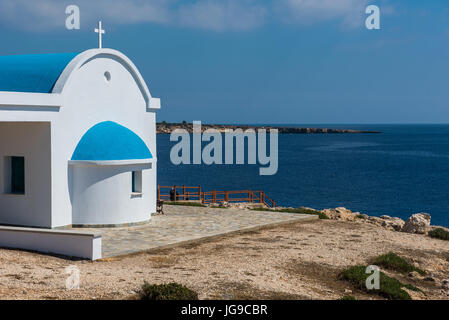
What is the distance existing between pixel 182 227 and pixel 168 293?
9.05 meters

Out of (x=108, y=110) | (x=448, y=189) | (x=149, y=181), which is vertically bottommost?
(x=448, y=189)

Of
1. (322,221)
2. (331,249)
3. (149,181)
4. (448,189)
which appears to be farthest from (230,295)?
(448,189)

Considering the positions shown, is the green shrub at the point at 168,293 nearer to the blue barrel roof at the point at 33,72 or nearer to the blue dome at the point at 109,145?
the blue dome at the point at 109,145

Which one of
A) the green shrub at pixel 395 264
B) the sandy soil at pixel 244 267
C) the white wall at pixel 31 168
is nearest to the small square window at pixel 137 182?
the white wall at pixel 31 168

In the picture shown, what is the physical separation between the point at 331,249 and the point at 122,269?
267 inches

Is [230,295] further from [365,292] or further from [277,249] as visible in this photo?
[277,249]

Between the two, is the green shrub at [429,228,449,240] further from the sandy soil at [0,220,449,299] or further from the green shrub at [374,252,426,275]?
the green shrub at [374,252,426,275]

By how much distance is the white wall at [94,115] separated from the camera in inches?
690

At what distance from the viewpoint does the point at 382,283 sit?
12.4 metres

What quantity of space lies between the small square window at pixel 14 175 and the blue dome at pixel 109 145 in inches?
71.0

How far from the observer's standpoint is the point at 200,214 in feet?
73.5

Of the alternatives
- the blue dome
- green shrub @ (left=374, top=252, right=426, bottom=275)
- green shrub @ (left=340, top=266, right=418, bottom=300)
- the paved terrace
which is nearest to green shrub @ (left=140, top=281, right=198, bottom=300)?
green shrub @ (left=340, top=266, right=418, bottom=300)

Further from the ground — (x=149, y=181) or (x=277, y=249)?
(x=149, y=181)

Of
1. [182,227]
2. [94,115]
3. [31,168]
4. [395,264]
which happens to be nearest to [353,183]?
[182,227]
